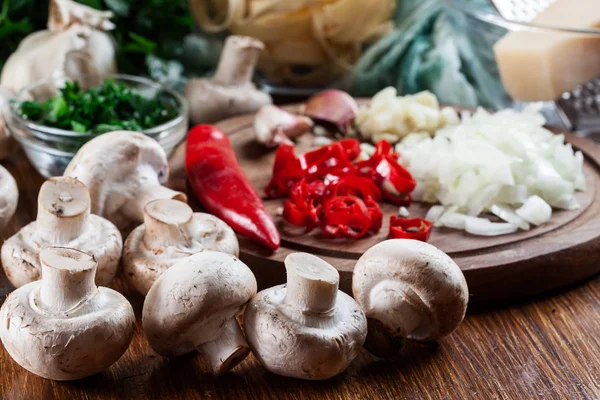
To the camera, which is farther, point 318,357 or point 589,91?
point 589,91

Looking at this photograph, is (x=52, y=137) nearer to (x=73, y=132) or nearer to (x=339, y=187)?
(x=73, y=132)

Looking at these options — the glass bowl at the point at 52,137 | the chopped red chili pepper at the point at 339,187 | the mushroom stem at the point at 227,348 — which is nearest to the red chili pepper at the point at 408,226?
the chopped red chili pepper at the point at 339,187

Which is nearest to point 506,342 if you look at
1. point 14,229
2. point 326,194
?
point 326,194

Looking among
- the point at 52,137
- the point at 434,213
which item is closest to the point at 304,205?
the point at 434,213

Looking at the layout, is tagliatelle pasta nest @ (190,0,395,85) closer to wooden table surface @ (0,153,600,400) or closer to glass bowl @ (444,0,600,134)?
glass bowl @ (444,0,600,134)

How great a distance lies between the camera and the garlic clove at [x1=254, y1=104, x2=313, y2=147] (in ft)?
8.48

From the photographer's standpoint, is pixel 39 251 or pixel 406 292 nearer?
pixel 406 292

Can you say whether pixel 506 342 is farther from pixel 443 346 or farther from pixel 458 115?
pixel 458 115

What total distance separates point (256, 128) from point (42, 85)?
776mm

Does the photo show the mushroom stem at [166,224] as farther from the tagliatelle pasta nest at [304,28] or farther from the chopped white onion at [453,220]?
the tagliatelle pasta nest at [304,28]

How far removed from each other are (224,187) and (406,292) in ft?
2.58

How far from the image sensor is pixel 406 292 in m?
1.58

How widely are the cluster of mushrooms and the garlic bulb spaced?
1123 mm

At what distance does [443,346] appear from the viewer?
174cm
